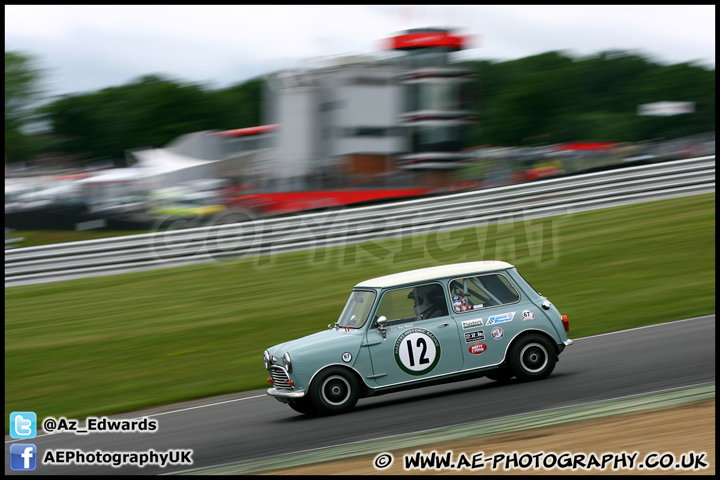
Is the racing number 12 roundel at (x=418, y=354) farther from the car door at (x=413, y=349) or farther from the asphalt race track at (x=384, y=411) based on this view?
the asphalt race track at (x=384, y=411)

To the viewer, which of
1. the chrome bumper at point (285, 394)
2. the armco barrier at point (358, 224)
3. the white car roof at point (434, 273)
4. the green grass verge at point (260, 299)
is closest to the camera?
the chrome bumper at point (285, 394)

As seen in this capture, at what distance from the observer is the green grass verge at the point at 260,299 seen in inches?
405

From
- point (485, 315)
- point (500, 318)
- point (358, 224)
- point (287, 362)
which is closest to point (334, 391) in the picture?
point (287, 362)

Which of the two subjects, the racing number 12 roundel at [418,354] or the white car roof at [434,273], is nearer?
the racing number 12 roundel at [418,354]

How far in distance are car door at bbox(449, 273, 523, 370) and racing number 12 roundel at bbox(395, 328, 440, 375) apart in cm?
31

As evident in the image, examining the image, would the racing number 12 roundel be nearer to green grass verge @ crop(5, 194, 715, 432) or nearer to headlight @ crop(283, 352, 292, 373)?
headlight @ crop(283, 352, 292, 373)

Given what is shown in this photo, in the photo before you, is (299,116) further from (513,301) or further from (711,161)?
(513,301)

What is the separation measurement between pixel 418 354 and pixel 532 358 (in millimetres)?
1260

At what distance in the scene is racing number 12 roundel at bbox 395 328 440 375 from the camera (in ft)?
24.3

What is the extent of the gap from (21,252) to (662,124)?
64.5 m

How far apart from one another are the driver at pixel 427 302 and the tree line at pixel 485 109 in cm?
5865

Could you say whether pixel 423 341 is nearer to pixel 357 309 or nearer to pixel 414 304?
pixel 414 304

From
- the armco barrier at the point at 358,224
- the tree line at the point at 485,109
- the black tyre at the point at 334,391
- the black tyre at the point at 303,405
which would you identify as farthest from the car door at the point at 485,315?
the tree line at the point at 485,109

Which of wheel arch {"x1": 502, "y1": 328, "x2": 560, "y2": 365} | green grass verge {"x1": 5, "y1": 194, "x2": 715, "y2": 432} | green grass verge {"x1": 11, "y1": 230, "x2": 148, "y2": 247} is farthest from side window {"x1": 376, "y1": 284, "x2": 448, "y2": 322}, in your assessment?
green grass verge {"x1": 11, "y1": 230, "x2": 148, "y2": 247}
